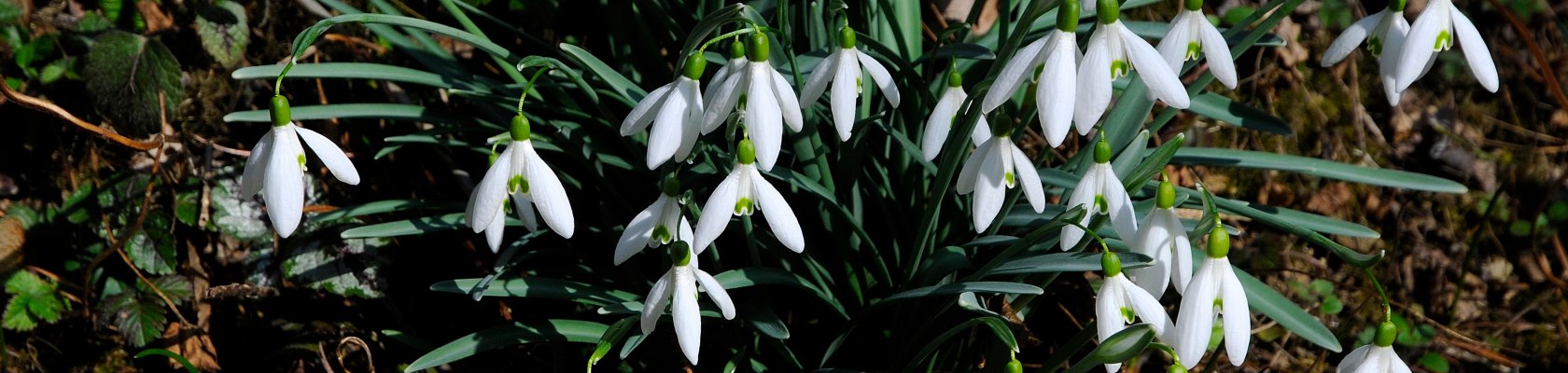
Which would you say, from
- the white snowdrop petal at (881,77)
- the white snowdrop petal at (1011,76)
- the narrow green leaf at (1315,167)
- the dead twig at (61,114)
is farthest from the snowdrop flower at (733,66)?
the dead twig at (61,114)

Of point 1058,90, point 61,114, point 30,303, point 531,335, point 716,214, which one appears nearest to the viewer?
point 1058,90

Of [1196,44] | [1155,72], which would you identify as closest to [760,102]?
[1155,72]

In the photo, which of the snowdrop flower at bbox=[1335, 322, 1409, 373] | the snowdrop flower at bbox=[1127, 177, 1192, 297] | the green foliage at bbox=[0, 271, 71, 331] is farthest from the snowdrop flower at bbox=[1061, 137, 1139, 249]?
the green foliage at bbox=[0, 271, 71, 331]

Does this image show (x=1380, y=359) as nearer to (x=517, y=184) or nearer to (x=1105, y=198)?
(x=1105, y=198)

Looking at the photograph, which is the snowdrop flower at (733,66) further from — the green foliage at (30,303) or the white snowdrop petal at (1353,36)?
the green foliage at (30,303)

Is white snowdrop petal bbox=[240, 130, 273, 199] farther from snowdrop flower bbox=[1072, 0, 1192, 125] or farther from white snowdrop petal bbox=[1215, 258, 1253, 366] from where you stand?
white snowdrop petal bbox=[1215, 258, 1253, 366]

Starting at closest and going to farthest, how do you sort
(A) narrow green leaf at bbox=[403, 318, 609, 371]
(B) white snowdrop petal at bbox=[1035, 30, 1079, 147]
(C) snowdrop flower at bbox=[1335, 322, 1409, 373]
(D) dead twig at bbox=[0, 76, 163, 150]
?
(B) white snowdrop petal at bbox=[1035, 30, 1079, 147] < (C) snowdrop flower at bbox=[1335, 322, 1409, 373] < (A) narrow green leaf at bbox=[403, 318, 609, 371] < (D) dead twig at bbox=[0, 76, 163, 150]

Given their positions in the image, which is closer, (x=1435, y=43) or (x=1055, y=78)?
(x=1055, y=78)
